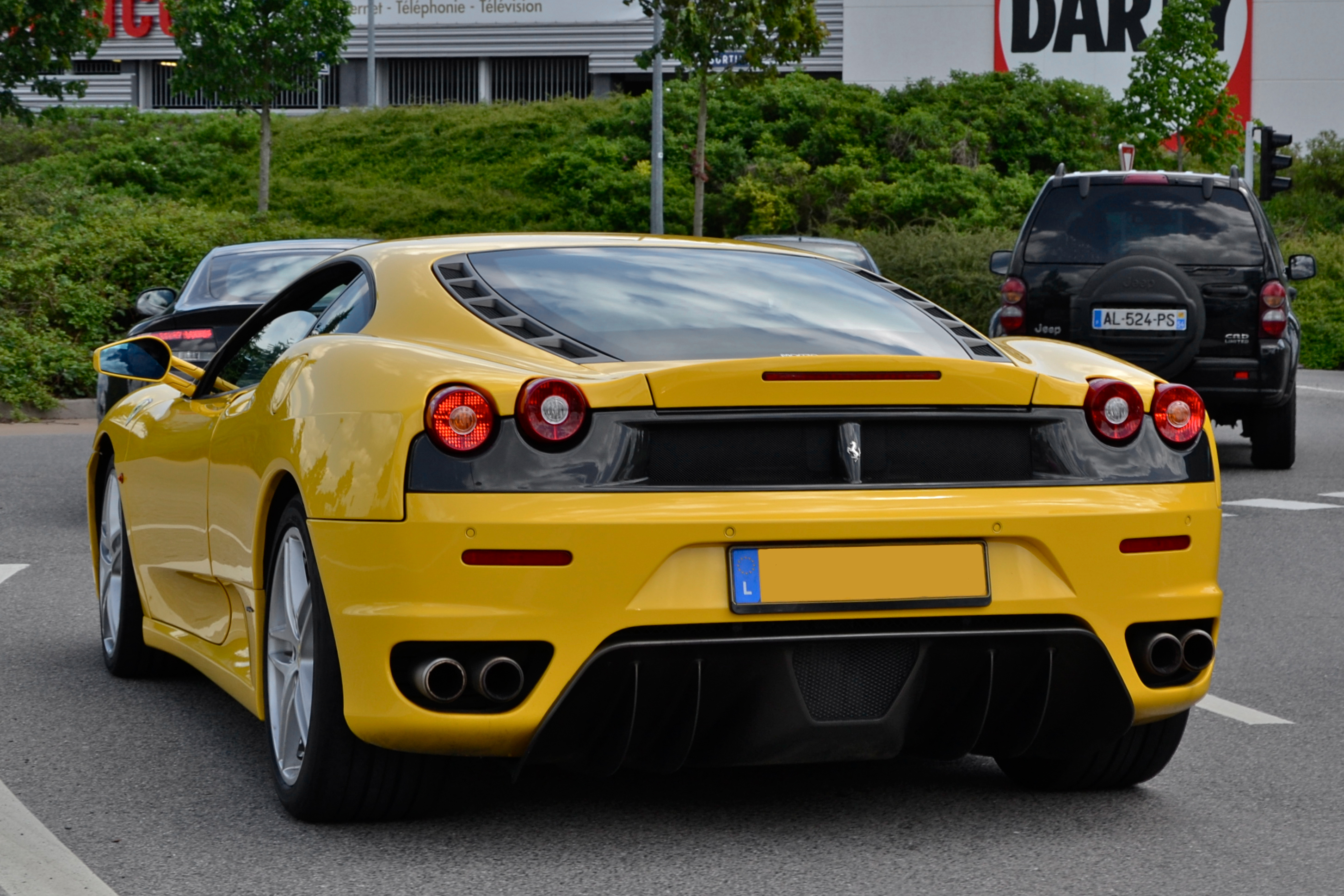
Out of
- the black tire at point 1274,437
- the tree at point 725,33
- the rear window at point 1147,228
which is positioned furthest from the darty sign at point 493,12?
the rear window at point 1147,228

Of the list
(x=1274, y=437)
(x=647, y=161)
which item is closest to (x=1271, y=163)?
(x=1274, y=437)

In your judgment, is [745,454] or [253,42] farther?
[253,42]

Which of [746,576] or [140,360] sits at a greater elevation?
[140,360]

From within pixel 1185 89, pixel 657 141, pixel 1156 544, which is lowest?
pixel 1156 544

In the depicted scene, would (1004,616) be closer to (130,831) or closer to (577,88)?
(130,831)

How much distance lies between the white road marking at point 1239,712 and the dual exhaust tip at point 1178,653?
1289mm

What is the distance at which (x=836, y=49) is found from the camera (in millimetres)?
51969

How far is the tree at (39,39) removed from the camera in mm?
29641

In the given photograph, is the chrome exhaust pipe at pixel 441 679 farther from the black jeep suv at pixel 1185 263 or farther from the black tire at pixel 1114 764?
the black jeep suv at pixel 1185 263

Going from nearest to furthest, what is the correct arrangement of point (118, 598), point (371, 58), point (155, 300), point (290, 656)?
point (290, 656), point (118, 598), point (155, 300), point (371, 58)

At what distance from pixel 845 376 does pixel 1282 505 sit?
786 centimetres

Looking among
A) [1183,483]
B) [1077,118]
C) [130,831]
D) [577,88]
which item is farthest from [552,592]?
[577,88]

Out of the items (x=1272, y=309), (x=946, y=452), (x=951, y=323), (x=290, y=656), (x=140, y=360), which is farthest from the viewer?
(x=1272, y=309)

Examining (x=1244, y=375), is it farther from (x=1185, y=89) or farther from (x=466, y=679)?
(x=1185, y=89)
